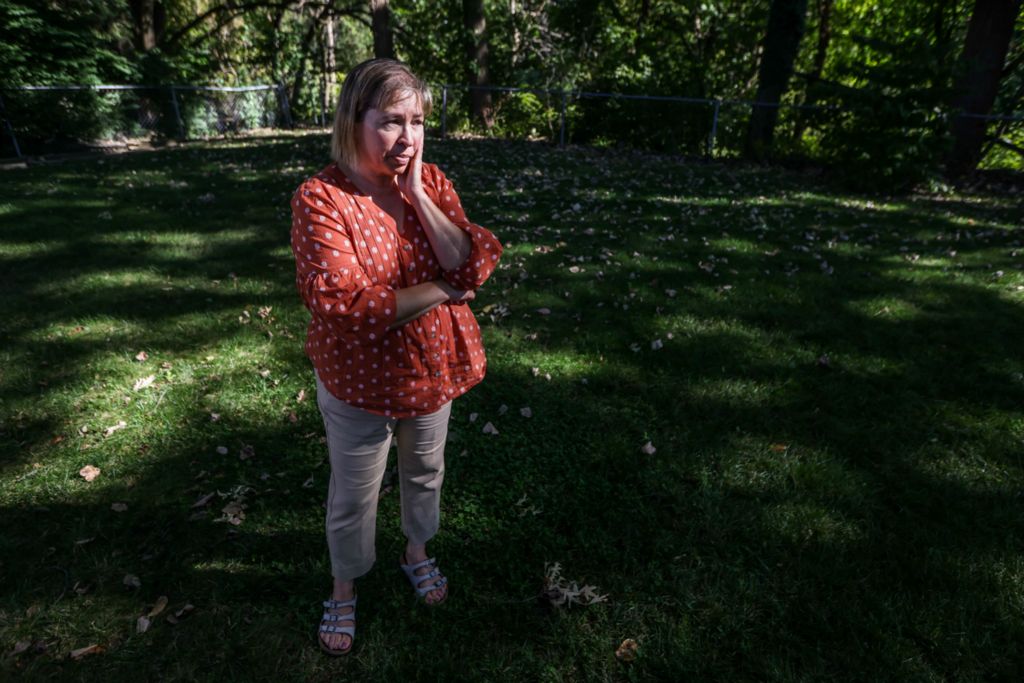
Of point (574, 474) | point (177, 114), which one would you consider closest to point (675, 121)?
point (177, 114)

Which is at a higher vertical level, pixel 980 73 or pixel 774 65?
pixel 774 65

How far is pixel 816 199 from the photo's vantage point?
10.8 m

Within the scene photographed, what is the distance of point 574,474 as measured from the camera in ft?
11.4

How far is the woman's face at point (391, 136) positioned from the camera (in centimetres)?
172

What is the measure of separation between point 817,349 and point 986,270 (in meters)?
3.76

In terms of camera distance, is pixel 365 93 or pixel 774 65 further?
pixel 774 65

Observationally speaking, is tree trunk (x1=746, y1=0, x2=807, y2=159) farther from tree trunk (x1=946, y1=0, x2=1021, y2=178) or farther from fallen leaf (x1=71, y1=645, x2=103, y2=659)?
fallen leaf (x1=71, y1=645, x2=103, y2=659)

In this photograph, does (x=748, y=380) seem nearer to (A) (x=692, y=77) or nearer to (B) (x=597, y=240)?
(B) (x=597, y=240)

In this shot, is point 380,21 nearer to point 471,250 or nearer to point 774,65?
point 774,65

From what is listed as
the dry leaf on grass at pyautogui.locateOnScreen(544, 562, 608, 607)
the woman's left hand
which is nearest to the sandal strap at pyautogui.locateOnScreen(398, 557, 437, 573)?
the dry leaf on grass at pyautogui.locateOnScreen(544, 562, 608, 607)

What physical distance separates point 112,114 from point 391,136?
61.3ft

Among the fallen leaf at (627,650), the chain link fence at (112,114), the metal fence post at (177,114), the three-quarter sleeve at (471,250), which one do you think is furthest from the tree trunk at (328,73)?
the fallen leaf at (627,650)

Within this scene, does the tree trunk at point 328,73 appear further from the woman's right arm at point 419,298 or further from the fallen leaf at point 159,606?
the woman's right arm at point 419,298

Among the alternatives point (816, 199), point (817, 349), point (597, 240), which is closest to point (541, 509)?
point (817, 349)
